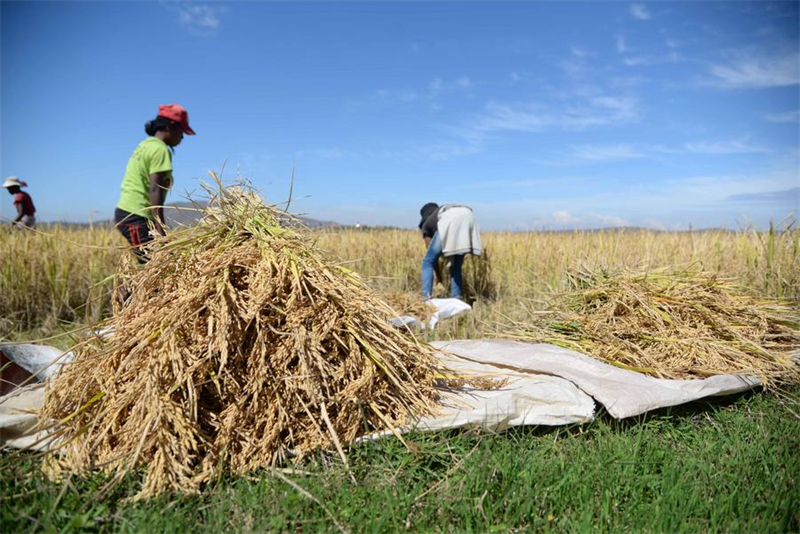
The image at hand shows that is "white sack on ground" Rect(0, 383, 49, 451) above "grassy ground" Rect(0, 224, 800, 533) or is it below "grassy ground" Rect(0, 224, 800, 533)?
above

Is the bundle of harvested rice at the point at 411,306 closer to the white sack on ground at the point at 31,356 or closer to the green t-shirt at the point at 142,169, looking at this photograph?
the green t-shirt at the point at 142,169

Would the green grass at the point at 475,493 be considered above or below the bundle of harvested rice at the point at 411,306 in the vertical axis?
below

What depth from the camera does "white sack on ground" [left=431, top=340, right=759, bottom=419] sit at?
2.25 meters

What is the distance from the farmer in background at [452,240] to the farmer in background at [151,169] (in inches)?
133

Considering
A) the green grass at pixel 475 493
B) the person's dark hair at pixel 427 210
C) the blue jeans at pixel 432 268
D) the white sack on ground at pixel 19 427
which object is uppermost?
the person's dark hair at pixel 427 210

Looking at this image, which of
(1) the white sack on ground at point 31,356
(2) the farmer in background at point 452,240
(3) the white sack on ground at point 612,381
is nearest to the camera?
(3) the white sack on ground at point 612,381

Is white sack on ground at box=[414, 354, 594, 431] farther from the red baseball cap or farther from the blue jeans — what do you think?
the blue jeans

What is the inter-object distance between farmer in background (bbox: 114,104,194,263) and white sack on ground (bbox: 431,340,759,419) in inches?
111

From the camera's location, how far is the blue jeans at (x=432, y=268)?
615 centimetres

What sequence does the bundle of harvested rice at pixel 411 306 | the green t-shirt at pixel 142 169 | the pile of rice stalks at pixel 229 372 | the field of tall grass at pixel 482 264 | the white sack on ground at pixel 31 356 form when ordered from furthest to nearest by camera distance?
the bundle of harvested rice at pixel 411 306
the field of tall grass at pixel 482 264
the green t-shirt at pixel 142 169
the white sack on ground at pixel 31 356
the pile of rice stalks at pixel 229 372

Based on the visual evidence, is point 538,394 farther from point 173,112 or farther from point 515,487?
point 173,112

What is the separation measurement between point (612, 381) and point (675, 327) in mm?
926

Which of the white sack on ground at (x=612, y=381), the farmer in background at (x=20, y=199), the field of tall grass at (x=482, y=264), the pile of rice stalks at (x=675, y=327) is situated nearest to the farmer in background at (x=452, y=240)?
the field of tall grass at (x=482, y=264)

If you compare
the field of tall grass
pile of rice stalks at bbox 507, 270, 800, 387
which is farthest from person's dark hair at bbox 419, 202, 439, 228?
pile of rice stalks at bbox 507, 270, 800, 387
